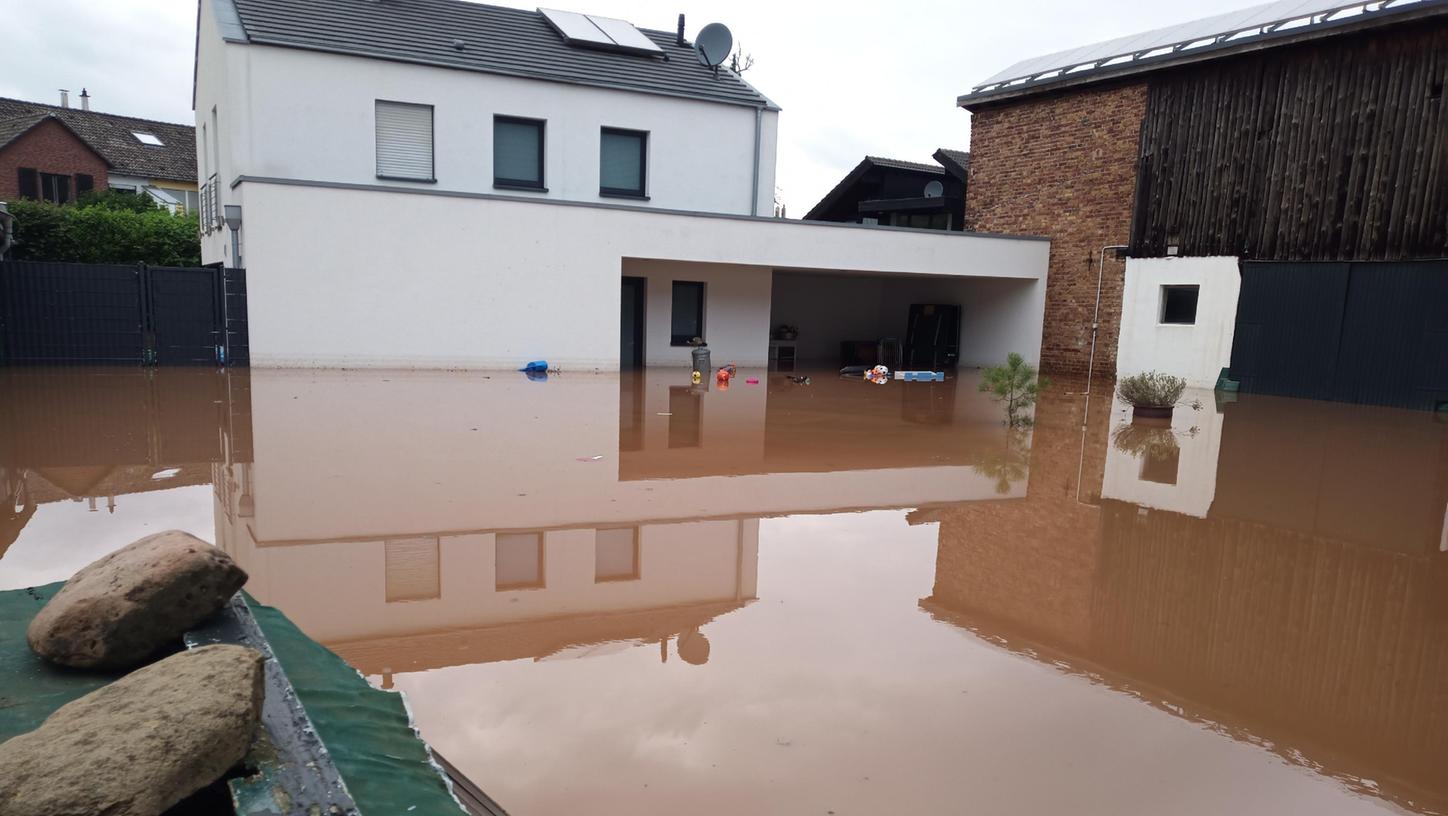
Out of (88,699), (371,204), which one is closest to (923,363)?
(371,204)

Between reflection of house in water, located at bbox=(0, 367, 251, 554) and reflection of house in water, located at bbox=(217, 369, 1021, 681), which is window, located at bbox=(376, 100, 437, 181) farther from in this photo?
reflection of house in water, located at bbox=(217, 369, 1021, 681)

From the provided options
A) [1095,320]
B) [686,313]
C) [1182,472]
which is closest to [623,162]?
[686,313]

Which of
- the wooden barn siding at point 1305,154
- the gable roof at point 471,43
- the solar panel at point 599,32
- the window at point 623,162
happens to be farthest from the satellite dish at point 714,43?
the wooden barn siding at point 1305,154

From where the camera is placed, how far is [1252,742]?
130 inches

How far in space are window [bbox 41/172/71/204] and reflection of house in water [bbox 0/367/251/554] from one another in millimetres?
23547

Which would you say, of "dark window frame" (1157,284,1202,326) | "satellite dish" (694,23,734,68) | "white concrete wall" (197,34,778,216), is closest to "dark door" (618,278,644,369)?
"white concrete wall" (197,34,778,216)

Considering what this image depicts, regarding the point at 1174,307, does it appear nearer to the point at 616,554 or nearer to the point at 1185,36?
the point at 1185,36

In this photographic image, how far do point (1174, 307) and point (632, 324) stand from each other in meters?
10.7

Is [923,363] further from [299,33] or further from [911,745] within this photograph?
[911,745]

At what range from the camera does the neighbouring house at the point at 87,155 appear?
30.1 m

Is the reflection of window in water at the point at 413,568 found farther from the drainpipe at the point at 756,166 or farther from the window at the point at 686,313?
the drainpipe at the point at 756,166

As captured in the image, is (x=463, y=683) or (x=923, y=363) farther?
(x=923, y=363)

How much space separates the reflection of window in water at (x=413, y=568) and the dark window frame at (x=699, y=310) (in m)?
12.8

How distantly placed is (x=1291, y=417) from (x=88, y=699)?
14.1 metres
